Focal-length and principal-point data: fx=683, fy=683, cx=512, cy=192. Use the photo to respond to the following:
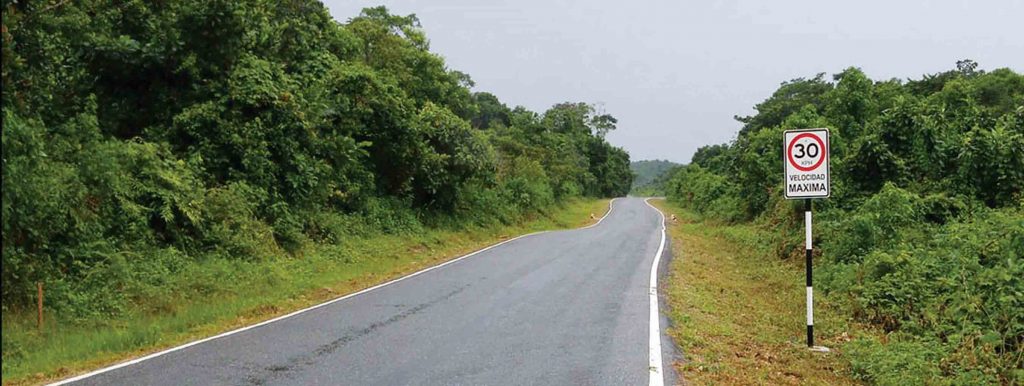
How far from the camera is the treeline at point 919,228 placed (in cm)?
751

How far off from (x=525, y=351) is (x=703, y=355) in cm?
200

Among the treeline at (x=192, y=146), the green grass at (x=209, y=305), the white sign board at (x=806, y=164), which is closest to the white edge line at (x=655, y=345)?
the white sign board at (x=806, y=164)

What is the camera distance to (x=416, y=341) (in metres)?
8.34

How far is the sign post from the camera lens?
8.26 meters

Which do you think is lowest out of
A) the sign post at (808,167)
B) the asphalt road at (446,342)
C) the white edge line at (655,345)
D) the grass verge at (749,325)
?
the grass verge at (749,325)

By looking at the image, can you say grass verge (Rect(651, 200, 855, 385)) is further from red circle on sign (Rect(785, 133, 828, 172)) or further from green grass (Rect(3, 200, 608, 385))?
green grass (Rect(3, 200, 608, 385))

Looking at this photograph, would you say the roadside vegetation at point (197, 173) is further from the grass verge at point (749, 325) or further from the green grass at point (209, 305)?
the grass verge at point (749, 325)

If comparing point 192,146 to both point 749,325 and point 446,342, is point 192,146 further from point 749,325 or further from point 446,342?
point 749,325

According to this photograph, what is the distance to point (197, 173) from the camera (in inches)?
576

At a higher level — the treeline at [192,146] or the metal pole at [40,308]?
the treeline at [192,146]

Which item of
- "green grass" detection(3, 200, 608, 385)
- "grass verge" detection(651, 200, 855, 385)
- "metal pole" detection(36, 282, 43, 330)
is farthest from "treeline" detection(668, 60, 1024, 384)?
"metal pole" detection(36, 282, 43, 330)

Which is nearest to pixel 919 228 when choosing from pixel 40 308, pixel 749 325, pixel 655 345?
pixel 749 325

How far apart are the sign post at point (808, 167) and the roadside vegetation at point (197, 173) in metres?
7.78

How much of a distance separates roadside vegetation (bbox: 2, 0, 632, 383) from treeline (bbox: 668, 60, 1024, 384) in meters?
8.89
